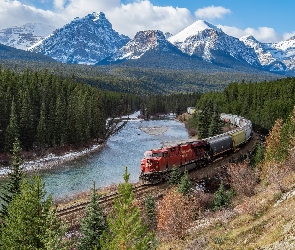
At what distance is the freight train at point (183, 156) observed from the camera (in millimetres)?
51719

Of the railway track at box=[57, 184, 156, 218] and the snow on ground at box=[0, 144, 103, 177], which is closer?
the railway track at box=[57, 184, 156, 218]

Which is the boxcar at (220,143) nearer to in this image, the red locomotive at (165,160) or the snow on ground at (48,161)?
the red locomotive at (165,160)

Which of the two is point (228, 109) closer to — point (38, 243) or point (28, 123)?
point (28, 123)

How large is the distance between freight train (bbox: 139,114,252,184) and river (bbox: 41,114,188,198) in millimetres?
10461

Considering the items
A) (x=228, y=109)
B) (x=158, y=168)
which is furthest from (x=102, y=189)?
(x=228, y=109)

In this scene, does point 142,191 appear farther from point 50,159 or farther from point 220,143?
point 50,159

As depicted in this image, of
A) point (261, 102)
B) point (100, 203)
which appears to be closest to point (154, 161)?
point (100, 203)

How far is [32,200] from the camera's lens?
20.8m

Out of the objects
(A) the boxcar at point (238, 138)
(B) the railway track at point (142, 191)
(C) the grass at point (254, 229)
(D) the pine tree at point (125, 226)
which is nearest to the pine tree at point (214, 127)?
(A) the boxcar at point (238, 138)

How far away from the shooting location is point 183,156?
56312 mm

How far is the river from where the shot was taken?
2356 inches

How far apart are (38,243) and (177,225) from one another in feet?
43.4

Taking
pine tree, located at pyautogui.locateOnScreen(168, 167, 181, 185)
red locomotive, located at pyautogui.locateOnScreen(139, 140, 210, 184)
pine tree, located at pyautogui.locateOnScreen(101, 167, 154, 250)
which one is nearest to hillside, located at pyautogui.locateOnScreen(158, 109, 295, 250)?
pine tree, located at pyautogui.locateOnScreen(101, 167, 154, 250)

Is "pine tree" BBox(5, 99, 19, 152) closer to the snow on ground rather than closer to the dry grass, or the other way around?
the snow on ground
